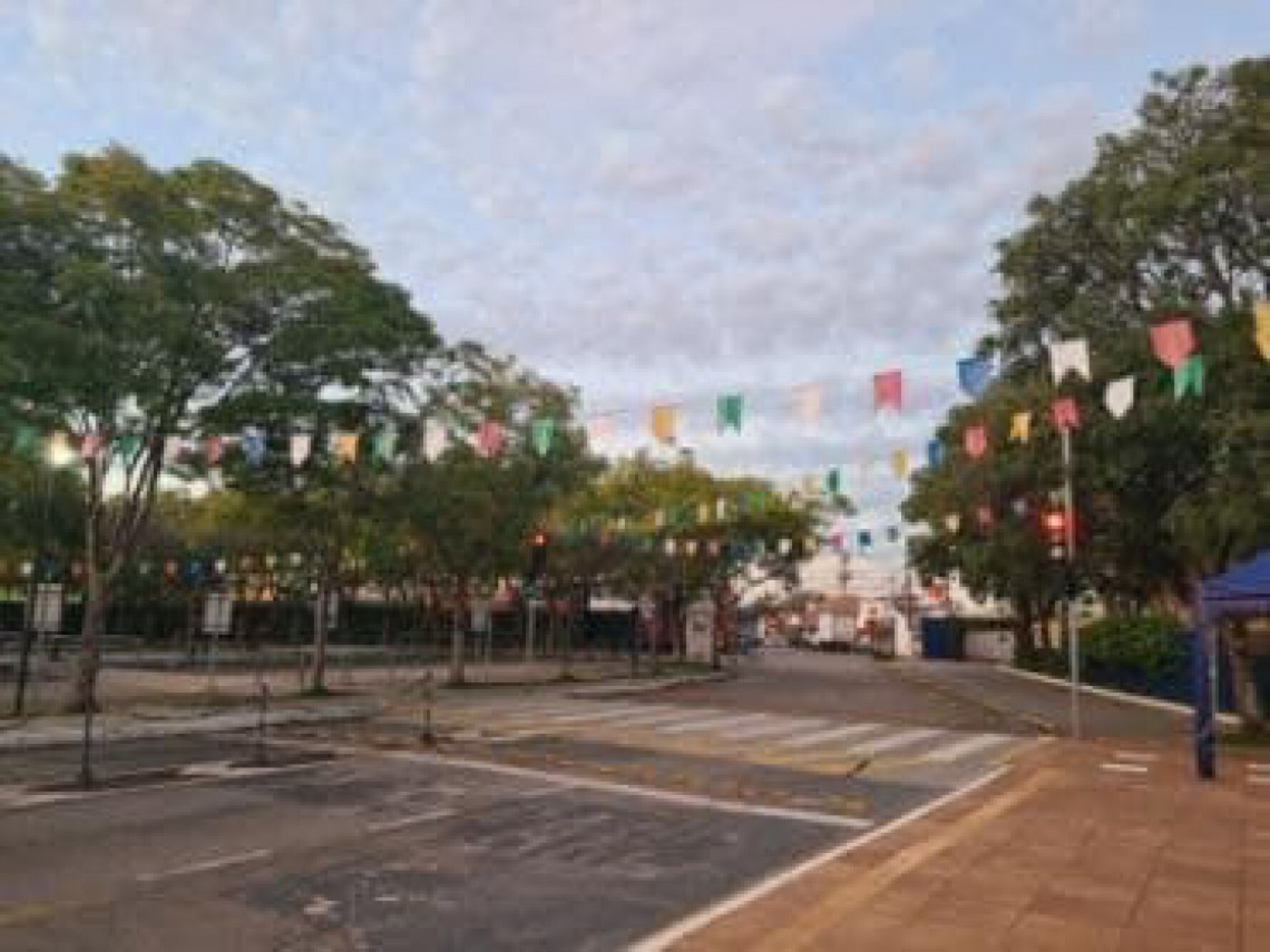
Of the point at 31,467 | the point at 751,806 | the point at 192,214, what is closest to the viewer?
the point at 751,806

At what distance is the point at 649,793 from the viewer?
15.7 meters

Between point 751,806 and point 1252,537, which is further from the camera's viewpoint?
point 1252,537

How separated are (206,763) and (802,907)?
11.3 metres

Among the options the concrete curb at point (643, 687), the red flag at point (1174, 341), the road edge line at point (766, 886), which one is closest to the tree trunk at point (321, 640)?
the concrete curb at point (643, 687)

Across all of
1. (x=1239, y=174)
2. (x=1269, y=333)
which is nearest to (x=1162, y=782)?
(x=1269, y=333)

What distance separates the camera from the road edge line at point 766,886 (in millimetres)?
8391

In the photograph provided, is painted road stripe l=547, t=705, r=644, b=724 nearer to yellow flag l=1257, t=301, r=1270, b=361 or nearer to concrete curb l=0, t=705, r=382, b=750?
concrete curb l=0, t=705, r=382, b=750

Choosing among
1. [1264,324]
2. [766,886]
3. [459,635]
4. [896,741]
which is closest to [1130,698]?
[896,741]

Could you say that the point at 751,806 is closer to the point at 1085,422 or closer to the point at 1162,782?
the point at 1162,782

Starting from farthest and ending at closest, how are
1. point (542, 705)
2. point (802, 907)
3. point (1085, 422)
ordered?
1. point (542, 705)
2. point (1085, 422)
3. point (802, 907)

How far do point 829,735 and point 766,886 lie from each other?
14539 millimetres

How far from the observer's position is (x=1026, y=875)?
1055 centimetres

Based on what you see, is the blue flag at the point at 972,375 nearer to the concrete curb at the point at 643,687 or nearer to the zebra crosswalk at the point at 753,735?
the zebra crosswalk at the point at 753,735

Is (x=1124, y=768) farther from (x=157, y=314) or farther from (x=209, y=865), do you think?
(x=157, y=314)
